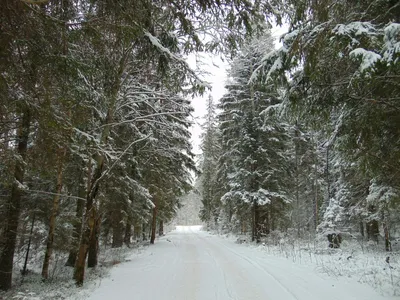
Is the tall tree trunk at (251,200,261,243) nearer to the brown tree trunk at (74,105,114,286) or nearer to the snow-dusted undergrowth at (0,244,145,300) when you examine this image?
the snow-dusted undergrowth at (0,244,145,300)

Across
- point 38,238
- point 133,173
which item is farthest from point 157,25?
point 133,173

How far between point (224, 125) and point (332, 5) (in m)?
16.3

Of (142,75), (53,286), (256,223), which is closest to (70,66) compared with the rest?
(142,75)

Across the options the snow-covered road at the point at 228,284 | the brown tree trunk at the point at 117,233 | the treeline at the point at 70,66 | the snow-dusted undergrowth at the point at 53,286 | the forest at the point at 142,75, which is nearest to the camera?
the treeline at the point at 70,66

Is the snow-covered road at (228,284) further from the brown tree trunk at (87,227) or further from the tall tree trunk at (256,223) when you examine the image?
the tall tree trunk at (256,223)

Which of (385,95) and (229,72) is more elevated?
(229,72)

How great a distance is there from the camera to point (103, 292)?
6668mm

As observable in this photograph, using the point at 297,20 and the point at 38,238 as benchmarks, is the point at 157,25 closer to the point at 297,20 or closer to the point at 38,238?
the point at 297,20

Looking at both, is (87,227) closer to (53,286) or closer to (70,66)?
(53,286)

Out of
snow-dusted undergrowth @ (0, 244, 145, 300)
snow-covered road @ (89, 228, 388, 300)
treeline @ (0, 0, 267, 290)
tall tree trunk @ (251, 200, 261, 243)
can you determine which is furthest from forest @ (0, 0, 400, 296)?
tall tree trunk @ (251, 200, 261, 243)

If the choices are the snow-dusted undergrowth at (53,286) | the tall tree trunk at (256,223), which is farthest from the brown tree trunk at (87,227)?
the tall tree trunk at (256,223)

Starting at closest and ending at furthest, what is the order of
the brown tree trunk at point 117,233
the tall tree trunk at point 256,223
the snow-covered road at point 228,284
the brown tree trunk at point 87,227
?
the snow-covered road at point 228,284
the brown tree trunk at point 87,227
the brown tree trunk at point 117,233
the tall tree trunk at point 256,223

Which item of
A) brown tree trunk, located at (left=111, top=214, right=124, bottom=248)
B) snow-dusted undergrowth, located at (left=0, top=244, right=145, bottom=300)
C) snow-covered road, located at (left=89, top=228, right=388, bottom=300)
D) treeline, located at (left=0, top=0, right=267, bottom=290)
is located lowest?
snow-dusted undergrowth, located at (left=0, top=244, right=145, bottom=300)

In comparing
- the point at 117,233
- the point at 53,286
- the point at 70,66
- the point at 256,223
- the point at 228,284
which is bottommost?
the point at 53,286
